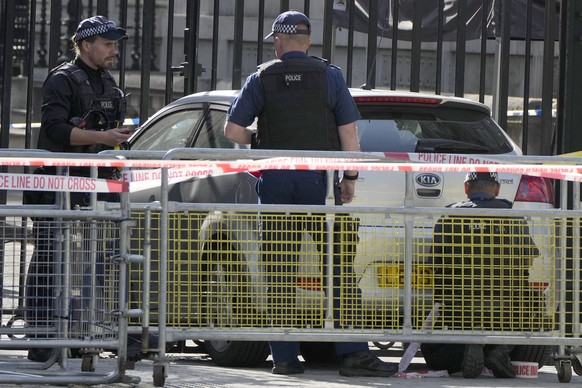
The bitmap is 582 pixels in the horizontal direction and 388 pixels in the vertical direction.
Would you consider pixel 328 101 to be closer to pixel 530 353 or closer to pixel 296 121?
pixel 296 121

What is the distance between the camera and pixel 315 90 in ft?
24.8

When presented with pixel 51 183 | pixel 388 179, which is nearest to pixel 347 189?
pixel 388 179

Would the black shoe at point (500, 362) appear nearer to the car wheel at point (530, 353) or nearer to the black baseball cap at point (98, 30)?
the car wheel at point (530, 353)

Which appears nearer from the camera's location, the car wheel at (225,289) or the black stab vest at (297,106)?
the car wheel at (225,289)

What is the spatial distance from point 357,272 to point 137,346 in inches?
53.5

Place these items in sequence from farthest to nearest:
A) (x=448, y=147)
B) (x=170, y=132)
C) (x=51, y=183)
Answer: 1. (x=170, y=132)
2. (x=448, y=147)
3. (x=51, y=183)

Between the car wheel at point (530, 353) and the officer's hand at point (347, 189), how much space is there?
5.11ft

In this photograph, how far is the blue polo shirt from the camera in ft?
24.7

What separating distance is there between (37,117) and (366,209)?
61.6ft

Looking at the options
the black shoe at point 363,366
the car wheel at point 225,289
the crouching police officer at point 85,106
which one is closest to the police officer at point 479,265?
the black shoe at point 363,366

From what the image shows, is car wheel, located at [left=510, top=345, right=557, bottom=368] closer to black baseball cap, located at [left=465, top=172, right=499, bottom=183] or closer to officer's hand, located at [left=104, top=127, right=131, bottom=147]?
black baseball cap, located at [left=465, top=172, right=499, bottom=183]

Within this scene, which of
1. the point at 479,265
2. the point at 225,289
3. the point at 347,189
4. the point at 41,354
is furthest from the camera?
the point at 41,354

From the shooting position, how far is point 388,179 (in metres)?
7.55

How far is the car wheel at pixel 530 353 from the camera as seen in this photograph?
812 cm
